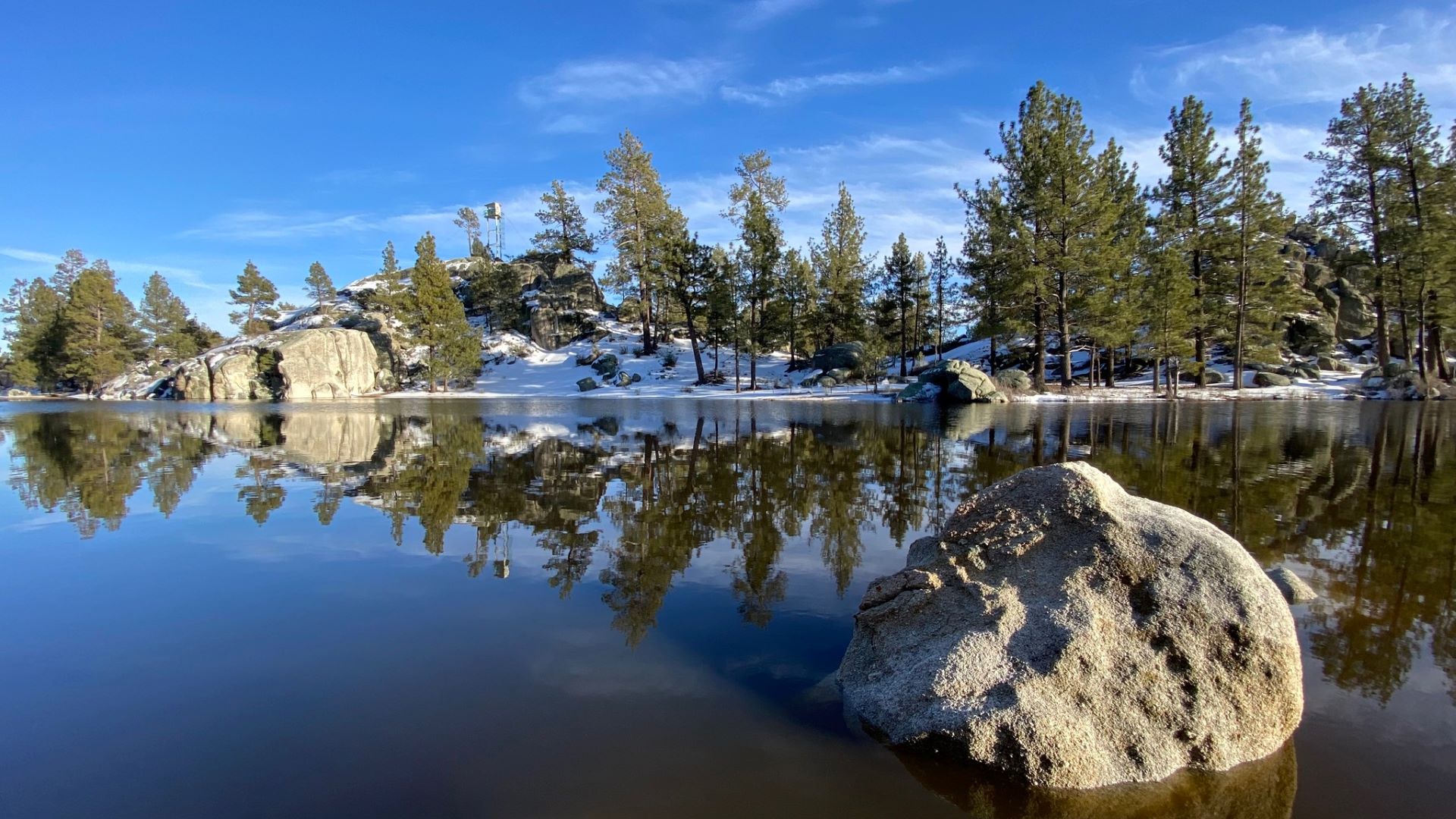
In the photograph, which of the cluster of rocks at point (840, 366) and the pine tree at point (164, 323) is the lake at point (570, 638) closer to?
the cluster of rocks at point (840, 366)

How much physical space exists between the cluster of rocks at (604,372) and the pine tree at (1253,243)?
140ft

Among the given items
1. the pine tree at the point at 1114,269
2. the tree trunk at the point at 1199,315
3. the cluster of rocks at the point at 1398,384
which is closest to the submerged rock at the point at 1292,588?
the pine tree at the point at 1114,269

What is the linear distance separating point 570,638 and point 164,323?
10049 centimetres

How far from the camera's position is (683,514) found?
9.51m

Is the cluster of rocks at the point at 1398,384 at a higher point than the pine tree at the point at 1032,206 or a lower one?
lower

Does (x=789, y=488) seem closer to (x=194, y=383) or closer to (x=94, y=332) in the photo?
(x=194, y=383)

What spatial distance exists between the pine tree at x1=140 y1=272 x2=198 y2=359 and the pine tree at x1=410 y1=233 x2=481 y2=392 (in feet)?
125

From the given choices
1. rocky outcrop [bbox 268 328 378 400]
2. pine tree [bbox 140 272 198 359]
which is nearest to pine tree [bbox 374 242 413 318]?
rocky outcrop [bbox 268 328 378 400]

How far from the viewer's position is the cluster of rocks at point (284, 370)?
5847 centimetres

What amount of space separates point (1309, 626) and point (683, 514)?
686cm

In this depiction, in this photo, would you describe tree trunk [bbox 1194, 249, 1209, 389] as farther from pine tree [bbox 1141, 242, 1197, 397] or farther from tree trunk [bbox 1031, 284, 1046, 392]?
tree trunk [bbox 1031, 284, 1046, 392]

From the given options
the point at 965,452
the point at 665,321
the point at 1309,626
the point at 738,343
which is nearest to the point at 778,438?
the point at 965,452

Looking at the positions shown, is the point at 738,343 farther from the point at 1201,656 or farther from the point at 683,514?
the point at 1201,656

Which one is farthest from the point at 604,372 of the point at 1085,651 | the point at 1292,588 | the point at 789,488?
the point at 1085,651
